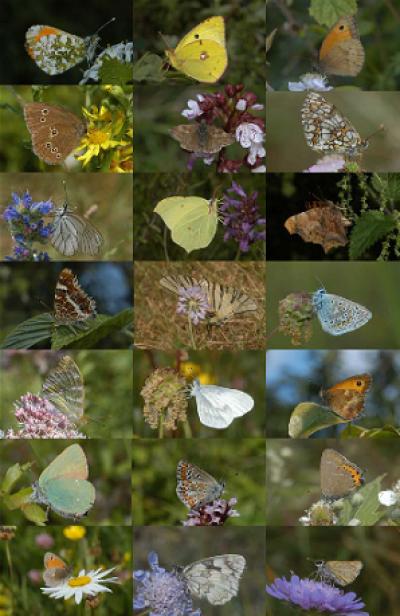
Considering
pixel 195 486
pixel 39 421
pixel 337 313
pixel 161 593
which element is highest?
pixel 337 313

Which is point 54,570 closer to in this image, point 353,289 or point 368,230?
point 353,289

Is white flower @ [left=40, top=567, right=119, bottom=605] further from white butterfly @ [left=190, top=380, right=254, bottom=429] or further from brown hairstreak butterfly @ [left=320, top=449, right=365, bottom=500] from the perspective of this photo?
brown hairstreak butterfly @ [left=320, top=449, right=365, bottom=500]

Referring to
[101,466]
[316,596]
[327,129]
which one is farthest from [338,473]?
[327,129]

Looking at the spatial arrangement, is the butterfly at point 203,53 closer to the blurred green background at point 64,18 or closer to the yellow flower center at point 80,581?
the blurred green background at point 64,18

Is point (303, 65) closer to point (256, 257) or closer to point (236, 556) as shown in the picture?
point (256, 257)

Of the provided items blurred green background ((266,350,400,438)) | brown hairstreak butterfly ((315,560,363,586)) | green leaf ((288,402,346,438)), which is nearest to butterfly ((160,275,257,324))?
blurred green background ((266,350,400,438))

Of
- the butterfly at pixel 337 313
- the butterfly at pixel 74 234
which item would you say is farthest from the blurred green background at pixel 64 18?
the butterfly at pixel 337 313

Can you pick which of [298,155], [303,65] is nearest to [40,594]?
[298,155]
